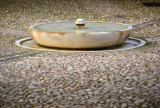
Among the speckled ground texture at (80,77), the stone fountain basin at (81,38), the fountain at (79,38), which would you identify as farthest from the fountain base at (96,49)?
the speckled ground texture at (80,77)

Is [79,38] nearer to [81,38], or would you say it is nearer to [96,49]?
[81,38]

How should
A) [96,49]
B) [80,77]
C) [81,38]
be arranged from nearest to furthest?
[80,77] → [81,38] → [96,49]

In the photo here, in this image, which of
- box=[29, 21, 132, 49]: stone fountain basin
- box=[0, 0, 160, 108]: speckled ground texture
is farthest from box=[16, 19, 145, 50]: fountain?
box=[0, 0, 160, 108]: speckled ground texture

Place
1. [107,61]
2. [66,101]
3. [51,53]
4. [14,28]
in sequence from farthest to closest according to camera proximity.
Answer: [14,28]
[51,53]
[107,61]
[66,101]

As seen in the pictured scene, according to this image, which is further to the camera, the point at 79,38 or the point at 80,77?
the point at 79,38

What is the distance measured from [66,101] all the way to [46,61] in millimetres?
2342

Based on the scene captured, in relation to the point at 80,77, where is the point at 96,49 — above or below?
above

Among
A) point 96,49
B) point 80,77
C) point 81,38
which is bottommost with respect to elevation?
point 80,77

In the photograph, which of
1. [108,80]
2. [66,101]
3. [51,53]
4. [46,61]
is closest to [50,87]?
[66,101]

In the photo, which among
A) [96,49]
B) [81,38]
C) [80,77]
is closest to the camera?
[80,77]

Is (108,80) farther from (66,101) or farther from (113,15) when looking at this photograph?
(113,15)

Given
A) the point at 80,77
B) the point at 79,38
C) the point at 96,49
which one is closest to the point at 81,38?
the point at 79,38

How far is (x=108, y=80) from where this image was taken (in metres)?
4.96

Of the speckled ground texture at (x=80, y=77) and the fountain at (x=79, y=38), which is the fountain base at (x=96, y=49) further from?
the speckled ground texture at (x=80, y=77)
